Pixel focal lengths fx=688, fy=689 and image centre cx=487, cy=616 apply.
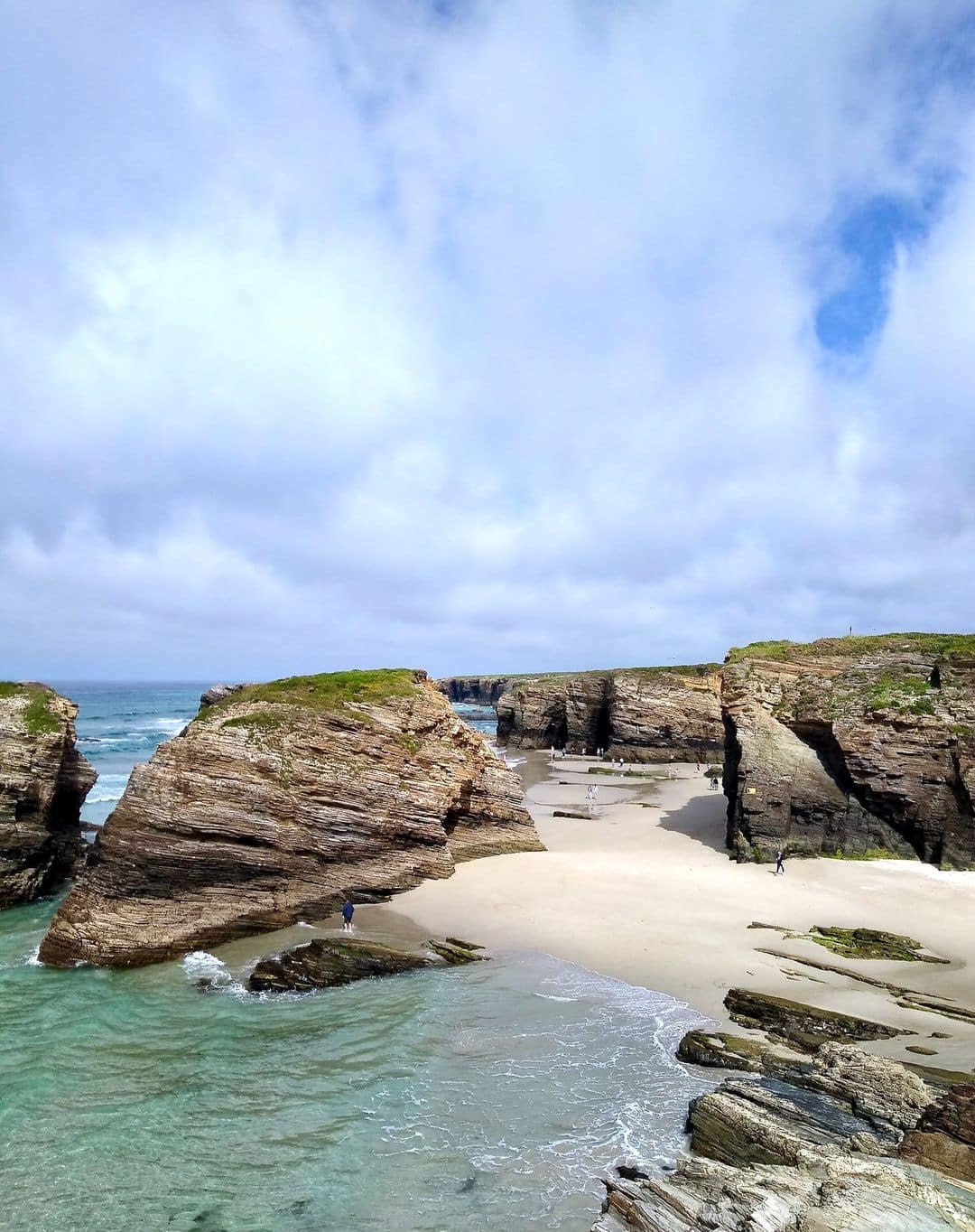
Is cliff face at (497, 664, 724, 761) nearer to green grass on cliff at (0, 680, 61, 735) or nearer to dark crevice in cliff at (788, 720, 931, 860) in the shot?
dark crevice in cliff at (788, 720, 931, 860)

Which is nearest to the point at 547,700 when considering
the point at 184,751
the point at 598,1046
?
the point at 184,751

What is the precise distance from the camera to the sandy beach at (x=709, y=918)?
697 inches

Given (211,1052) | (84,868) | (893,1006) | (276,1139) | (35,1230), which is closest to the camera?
(35,1230)

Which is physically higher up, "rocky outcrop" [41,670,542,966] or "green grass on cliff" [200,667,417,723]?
"green grass on cliff" [200,667,417,723]

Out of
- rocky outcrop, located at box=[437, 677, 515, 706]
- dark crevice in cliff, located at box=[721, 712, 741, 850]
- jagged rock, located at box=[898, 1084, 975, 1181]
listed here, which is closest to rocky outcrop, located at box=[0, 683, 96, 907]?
jagged rock, located at box=[898, 1084, 975, 1181]

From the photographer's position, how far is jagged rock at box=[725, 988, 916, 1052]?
1509cm

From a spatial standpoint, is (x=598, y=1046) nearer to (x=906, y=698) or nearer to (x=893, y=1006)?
(x=893, y=1006)

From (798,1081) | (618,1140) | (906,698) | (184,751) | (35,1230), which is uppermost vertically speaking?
(906,698)

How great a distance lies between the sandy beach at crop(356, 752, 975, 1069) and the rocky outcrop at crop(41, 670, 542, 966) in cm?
194

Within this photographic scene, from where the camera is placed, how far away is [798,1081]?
41.9 ft

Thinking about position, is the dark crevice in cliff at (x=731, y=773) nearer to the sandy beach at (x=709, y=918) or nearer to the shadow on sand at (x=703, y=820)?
the shadow on sand at (x=703, y=820)

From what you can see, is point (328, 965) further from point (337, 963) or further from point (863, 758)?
point (863, 758)

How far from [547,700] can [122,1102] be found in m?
68.7

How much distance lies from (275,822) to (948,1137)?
18.8 metres
